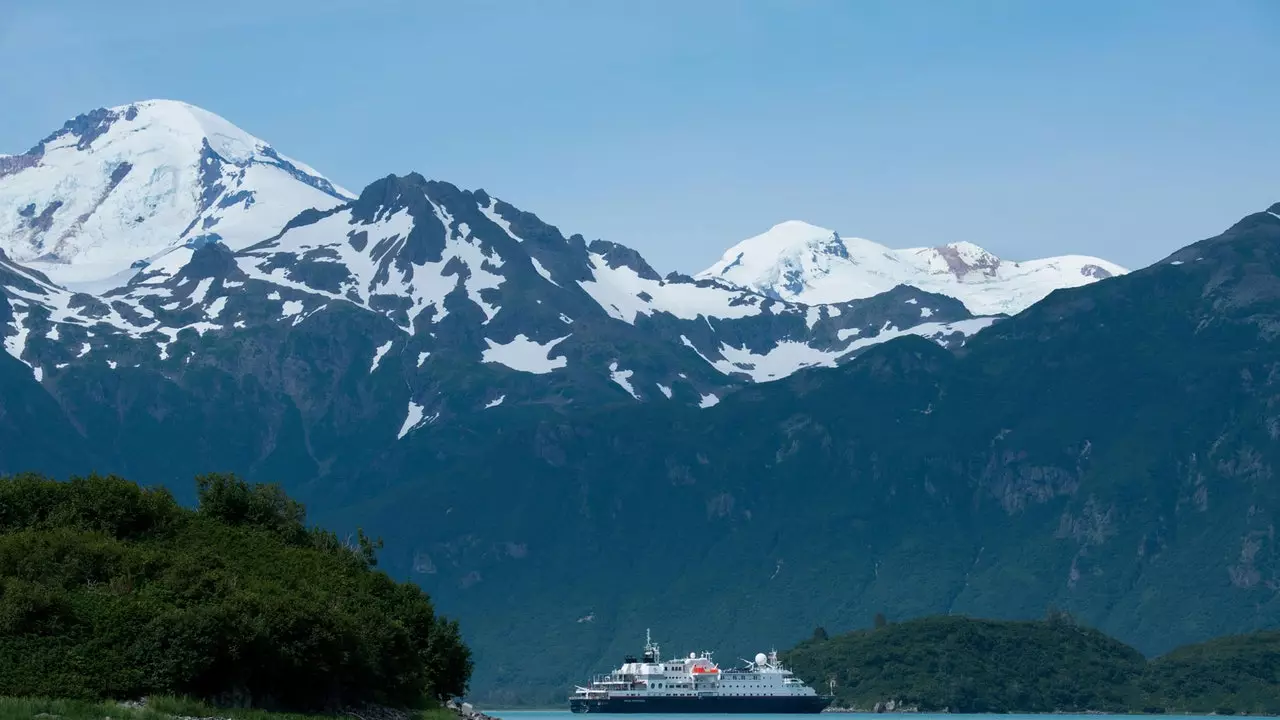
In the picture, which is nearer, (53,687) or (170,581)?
(53,687)

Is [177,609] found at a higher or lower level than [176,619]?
higher

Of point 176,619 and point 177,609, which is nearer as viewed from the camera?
point 176,619

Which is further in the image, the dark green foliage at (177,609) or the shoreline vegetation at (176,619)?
the dark green foliage at (177,609)

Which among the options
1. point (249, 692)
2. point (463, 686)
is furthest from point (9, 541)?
point (463, 686)

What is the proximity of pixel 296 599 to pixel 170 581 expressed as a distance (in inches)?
250

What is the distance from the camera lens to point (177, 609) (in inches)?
4257

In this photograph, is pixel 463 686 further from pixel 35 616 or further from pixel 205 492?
pixel 35 616

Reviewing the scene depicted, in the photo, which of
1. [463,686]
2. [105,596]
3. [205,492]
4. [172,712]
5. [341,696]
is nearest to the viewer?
[172,712]

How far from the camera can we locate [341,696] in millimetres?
120500

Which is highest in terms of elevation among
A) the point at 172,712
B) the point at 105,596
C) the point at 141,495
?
the point at 141,495

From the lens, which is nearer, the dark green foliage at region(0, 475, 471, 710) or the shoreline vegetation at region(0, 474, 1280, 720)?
the shoreline vegetation at region(0, 474, 1280, 720)

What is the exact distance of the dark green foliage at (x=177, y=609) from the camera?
105 metres

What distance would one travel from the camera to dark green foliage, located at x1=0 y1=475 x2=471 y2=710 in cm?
→ 10538

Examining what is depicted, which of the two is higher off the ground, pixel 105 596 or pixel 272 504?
pixel 272 504
